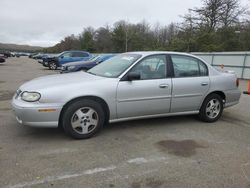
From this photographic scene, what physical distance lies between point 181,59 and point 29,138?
334 centimetres

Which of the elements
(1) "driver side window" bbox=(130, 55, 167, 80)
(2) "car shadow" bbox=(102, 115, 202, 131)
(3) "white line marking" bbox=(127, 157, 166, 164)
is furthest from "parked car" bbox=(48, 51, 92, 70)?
(3) "white line marking" bbox=(127, 157, 166, 164)

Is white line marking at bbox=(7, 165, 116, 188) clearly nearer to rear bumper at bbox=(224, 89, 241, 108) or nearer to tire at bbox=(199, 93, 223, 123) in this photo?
tire at bbox=(199, 93, 223, 123)

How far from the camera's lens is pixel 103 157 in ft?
11.5

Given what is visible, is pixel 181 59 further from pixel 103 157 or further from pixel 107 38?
pixel 107 38

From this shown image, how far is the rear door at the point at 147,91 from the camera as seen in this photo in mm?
4375

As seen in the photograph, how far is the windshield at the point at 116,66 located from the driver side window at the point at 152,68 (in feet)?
0.54

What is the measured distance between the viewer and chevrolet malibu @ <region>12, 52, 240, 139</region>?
392 centimetres

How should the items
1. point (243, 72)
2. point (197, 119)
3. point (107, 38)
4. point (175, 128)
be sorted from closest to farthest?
point (175, 128), point (197, 119), point (243, 72), point (107, 38)

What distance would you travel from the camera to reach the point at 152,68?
15.6 ft

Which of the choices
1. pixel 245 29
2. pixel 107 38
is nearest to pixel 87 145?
pixel 245 29

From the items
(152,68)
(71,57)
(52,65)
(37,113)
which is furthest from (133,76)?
(52,65)

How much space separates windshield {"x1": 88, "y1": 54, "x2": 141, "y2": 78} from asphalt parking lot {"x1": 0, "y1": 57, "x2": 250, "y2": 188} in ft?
3.59

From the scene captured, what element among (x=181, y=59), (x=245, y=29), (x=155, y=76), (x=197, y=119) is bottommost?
(x=197, y=119)

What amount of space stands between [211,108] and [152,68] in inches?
66.8
